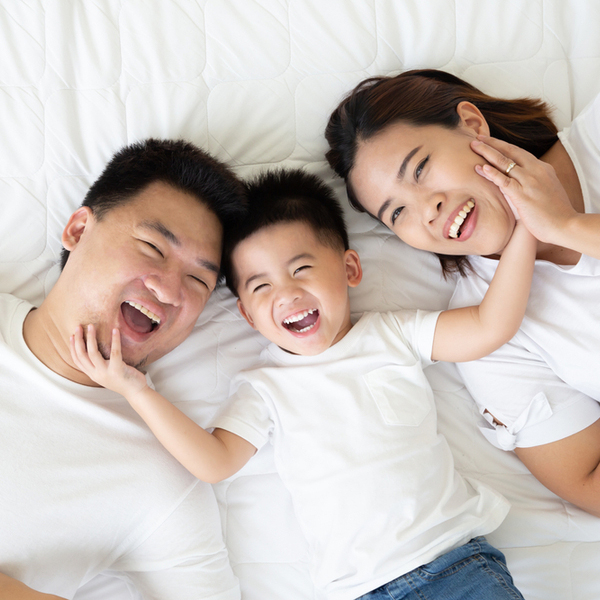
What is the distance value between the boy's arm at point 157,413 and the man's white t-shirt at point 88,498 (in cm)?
9

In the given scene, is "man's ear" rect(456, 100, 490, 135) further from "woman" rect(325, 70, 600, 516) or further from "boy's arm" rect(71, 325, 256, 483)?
"boy's arm" rect(71, 325, 256, 483)

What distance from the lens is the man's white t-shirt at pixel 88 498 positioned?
123 cm

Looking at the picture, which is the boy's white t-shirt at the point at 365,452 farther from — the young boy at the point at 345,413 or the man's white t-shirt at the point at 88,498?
the man's white t-shirt at the point at 88,498

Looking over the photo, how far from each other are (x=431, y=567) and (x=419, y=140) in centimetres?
108

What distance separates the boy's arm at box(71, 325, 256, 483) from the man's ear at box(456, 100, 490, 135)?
3.49ft

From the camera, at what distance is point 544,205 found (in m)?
1.30

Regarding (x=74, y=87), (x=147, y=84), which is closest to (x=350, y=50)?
(x=147, y=84)

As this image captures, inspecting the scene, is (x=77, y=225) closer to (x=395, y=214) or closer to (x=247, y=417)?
(x=247, y=417)

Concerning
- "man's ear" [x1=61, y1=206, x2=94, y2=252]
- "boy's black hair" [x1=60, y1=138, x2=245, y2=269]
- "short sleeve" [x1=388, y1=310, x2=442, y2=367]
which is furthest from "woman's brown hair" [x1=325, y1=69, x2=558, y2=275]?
"man's ear" [x1=61, y1=206, x2=94, y2=252]

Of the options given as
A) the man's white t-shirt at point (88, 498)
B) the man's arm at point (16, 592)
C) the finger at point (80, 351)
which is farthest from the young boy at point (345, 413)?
the man's arm at point (16, 592)

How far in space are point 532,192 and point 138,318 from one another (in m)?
1.03

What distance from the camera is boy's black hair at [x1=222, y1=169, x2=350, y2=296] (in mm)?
1474

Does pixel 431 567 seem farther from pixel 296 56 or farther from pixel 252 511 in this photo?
pixel 296 56

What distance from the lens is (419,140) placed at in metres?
1.40
